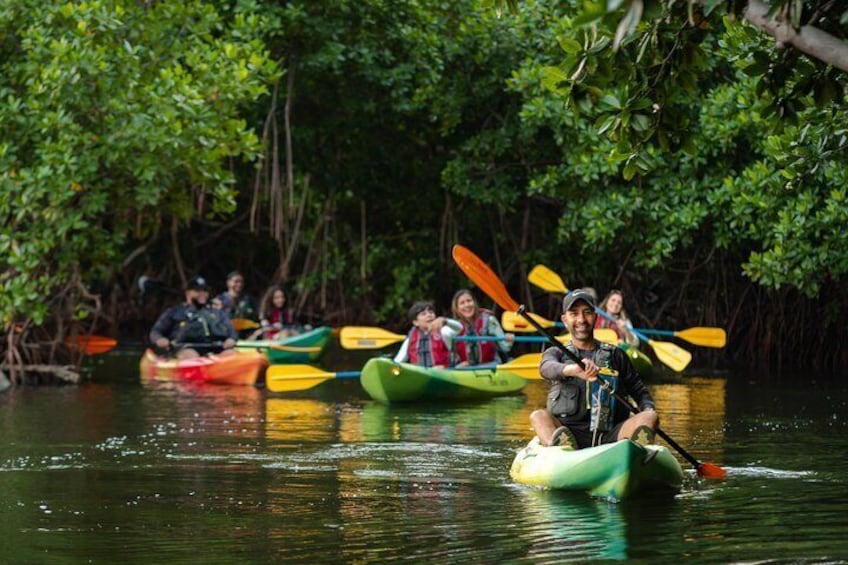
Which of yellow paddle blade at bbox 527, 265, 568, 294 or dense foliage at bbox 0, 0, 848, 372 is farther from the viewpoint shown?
yellow paddle blade at bbox 527, 265, 568, 294

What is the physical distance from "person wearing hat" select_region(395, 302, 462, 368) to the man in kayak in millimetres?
5405

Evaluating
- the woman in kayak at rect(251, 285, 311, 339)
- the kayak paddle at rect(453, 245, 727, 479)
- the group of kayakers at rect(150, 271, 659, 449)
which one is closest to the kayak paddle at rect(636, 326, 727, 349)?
the group of kayakers at rect(150, 271, 659, 449)

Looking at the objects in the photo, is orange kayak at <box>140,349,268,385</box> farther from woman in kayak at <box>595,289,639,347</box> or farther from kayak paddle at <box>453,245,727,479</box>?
kayak paddle at <box>453,245,727,479</box>

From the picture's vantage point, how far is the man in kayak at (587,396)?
845 cm

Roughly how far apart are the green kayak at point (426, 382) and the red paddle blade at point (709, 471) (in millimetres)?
4893

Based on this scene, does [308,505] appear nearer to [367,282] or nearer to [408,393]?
[408,393]

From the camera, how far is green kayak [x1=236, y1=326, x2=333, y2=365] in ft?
60.7

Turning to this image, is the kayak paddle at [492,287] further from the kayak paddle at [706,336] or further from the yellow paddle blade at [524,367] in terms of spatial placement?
the kayak paddle at [706,336]

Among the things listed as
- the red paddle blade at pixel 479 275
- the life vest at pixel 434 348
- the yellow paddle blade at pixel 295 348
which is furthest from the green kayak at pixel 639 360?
the red paddle blade at pixel 479 275

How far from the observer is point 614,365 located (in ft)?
28.1

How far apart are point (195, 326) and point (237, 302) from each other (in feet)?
8.50

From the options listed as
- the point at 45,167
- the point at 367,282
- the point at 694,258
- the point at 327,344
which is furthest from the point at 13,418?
the point at 367,282

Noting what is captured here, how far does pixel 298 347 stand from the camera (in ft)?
61.3

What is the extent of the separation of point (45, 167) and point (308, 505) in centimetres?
690
